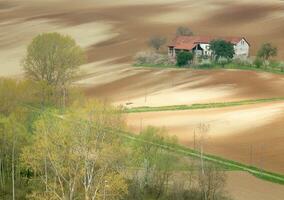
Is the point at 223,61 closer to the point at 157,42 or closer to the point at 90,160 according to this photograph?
the point at 157,42

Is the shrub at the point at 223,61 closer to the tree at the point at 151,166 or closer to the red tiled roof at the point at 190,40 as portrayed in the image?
the red tiled roof at the point at 190,40

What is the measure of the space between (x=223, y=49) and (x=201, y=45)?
9.82m

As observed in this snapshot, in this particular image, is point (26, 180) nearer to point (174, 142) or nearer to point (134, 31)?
point (174, 142)

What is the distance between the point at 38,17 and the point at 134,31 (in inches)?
1340

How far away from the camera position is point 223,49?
113 m

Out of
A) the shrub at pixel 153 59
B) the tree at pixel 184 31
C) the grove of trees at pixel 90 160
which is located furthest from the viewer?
the tree at pixel 184 31

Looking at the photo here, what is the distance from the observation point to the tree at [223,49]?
112831mm

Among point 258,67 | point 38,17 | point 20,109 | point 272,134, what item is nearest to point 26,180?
point 20,109

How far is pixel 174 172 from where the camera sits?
4725 centimetres

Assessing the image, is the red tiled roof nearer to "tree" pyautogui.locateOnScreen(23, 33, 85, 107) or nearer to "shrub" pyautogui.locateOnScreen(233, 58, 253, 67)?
"shrub" pyautogui.locateOnScreen(233, 58, 253, 67)

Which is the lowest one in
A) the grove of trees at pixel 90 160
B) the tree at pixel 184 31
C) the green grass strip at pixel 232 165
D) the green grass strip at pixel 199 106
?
the green grass strip at pixel 232 165

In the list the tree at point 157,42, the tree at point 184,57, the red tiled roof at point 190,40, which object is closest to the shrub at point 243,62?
the red tiled roof at point 190,40

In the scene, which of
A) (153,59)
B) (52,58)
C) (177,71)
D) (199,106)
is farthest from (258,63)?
(52,58)

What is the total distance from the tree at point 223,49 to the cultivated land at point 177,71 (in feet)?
24.0
